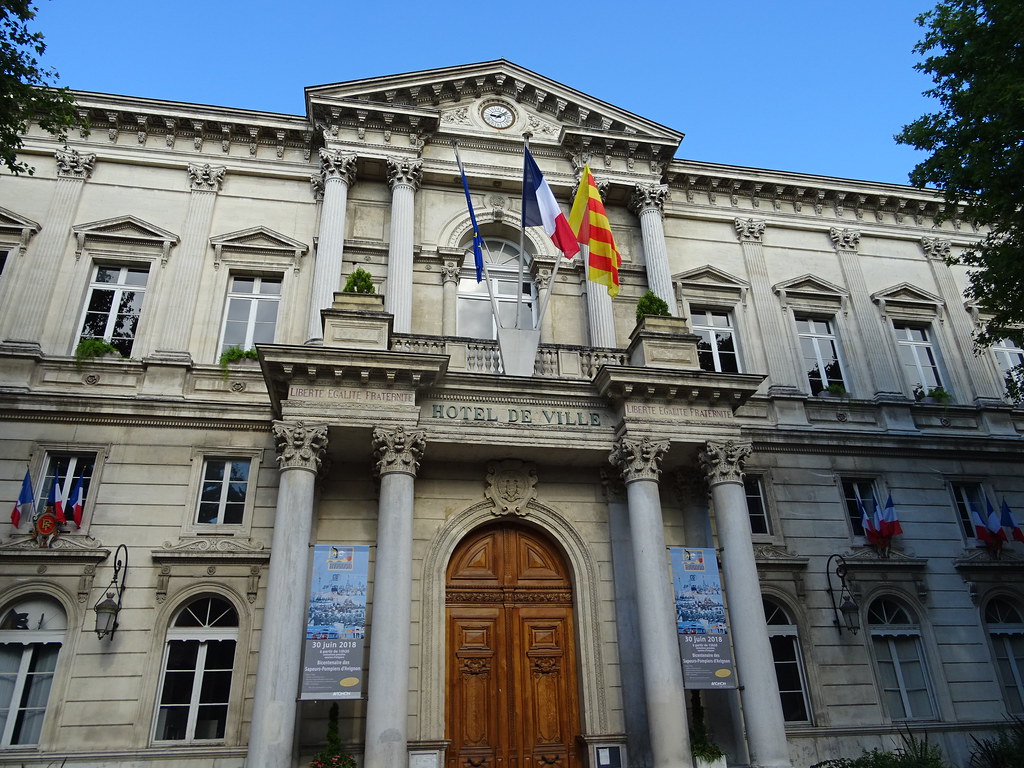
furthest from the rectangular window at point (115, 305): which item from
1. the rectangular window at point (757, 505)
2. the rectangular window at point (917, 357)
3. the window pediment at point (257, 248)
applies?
the rectangular window at point (917, 357)

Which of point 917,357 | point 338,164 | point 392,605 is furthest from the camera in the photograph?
point 917,357

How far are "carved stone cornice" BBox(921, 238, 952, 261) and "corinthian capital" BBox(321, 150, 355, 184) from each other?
50.7 ft

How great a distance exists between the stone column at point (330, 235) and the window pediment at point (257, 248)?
642 mm

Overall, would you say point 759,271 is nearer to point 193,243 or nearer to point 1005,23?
point 1005,23

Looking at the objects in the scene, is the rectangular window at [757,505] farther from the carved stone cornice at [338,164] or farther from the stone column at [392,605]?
the carved stone cornice at [338,164]

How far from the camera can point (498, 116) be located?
62.2 ft

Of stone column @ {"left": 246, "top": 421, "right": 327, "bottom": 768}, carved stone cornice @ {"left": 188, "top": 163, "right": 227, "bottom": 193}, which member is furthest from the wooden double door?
carved stone cornice @ {"left": 188, "top": 163, "right": 227, "bottom": 193}

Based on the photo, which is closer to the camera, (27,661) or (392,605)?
(392,605)

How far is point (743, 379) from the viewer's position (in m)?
13.9

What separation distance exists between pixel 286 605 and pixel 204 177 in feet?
34.7

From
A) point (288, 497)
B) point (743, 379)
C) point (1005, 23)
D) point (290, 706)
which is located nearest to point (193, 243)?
point (288, 497)

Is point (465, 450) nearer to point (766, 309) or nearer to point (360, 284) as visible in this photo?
point (360, 284)

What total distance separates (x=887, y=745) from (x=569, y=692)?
625cm

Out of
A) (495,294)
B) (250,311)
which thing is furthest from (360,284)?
(495,294)
